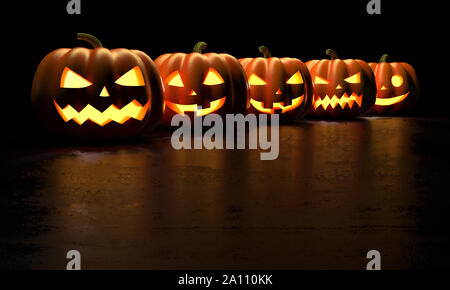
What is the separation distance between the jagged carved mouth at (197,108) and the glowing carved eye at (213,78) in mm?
149

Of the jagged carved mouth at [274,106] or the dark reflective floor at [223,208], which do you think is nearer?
the dark reflective floor at [223,208]

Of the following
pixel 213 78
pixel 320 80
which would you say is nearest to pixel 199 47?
pixel 213 78

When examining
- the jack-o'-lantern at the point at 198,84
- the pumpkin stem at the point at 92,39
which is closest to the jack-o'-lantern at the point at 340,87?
the jack-o'-lantern at the point at 198,84

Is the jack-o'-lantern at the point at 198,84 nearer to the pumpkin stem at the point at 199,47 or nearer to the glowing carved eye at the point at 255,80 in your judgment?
the pumpkin stem at the point at 199,47

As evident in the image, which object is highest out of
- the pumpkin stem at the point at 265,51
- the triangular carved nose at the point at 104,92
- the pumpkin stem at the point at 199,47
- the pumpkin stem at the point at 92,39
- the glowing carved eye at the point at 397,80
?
the pumpkin stem at the point at 265,51

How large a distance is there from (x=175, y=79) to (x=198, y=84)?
0.69ft

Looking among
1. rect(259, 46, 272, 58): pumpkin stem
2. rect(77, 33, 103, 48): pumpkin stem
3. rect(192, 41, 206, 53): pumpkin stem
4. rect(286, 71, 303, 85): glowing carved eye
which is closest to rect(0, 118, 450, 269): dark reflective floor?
rect(77, 33, 103, 48): pumpkin stem

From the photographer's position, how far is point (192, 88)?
4.52 metres

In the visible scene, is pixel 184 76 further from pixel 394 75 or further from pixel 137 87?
pixel 394 75

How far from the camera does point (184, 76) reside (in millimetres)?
4547

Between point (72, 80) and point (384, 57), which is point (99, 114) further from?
point (384, 57)

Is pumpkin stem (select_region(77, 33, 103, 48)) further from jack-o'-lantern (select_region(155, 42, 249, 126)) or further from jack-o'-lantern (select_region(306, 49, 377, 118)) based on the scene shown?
jack-o'-lantern (select_region(306, 49, 377, 118))

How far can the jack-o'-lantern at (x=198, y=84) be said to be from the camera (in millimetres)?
4535

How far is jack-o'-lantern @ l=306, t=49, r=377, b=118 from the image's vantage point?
5.87 m
